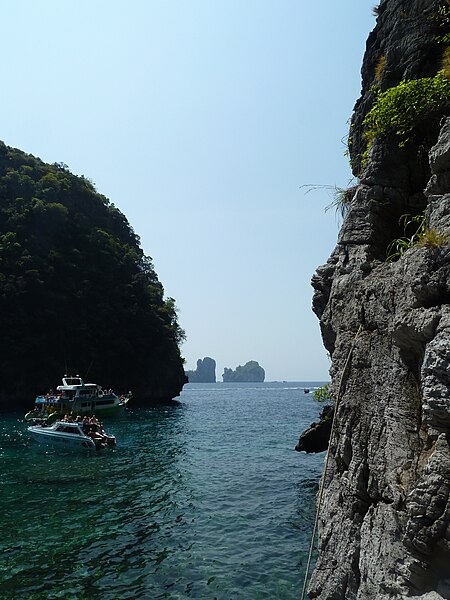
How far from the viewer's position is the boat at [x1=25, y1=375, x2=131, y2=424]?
139 ft

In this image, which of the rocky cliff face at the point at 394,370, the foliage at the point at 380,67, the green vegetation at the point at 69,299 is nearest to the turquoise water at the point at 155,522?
the rocky cliff face at the point at 394,370

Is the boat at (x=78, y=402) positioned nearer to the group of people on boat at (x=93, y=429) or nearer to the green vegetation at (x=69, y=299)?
the group of people on boat at (x=93, y=429)

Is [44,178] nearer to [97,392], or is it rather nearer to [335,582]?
[97,392]

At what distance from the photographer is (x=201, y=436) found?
123 ft

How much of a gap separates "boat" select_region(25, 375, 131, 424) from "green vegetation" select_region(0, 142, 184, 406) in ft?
59.7

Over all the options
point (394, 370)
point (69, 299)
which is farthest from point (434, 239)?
point (69, 299)

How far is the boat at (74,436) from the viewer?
95.8 ft

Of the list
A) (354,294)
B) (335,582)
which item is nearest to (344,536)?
(335,582)

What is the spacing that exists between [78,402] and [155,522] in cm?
3312

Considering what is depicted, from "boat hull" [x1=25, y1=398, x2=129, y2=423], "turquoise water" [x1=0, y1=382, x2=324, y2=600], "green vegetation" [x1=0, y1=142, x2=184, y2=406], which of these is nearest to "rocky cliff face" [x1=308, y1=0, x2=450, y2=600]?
"turquoise water" [x1=0, y1=382, x2=324, y2=600]

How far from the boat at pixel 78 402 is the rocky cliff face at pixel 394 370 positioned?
3762 cm

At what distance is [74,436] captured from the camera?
29.8 m

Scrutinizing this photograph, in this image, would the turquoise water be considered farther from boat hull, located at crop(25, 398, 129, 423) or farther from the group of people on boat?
boat hull, located at crop(25, 398, 129, 423)

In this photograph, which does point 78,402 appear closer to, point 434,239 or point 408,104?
point 408,104
